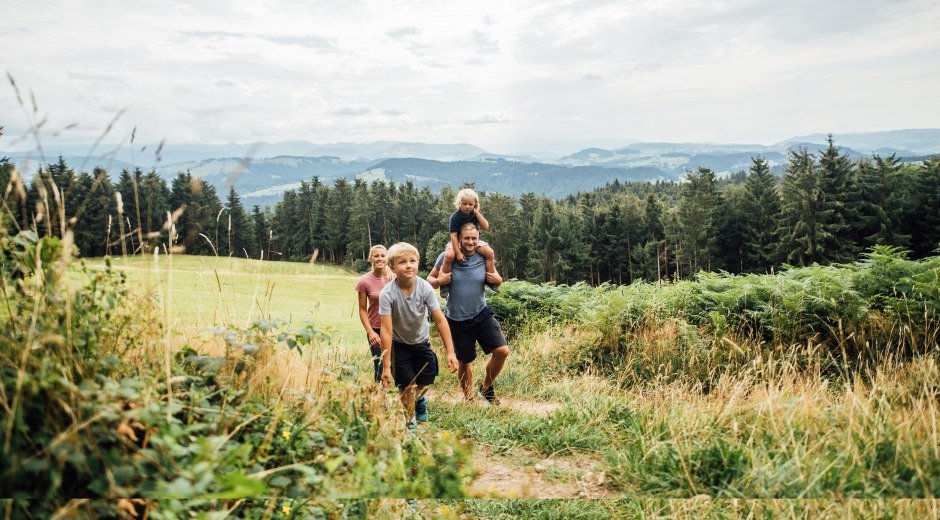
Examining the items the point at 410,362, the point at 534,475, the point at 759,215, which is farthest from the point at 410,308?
the point at 759,215

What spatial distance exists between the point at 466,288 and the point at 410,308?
5.04ft

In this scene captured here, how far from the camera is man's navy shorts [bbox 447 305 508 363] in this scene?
6379mm

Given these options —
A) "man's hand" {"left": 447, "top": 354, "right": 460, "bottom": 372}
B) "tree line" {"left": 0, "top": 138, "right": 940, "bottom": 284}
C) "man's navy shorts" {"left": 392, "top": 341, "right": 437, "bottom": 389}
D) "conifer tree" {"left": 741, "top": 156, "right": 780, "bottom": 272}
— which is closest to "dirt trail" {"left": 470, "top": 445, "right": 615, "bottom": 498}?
"man's hand" {"left": 447, "top": 354, "right": 460, "bottom": 372}

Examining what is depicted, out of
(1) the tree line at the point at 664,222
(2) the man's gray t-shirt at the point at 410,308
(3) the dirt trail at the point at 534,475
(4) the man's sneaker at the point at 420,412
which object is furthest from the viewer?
(1) the tree line at the point at 664,222

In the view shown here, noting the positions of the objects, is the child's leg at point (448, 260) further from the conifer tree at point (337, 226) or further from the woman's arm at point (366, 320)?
the conifer tree at point (337, 226)

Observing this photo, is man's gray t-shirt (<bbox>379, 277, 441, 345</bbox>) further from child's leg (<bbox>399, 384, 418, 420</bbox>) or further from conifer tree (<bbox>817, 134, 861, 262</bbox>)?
conifer tree (<bbox>817, 134, 861, 262</bbox>)

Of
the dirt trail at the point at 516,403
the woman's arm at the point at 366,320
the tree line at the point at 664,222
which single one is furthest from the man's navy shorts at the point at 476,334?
the tree line at the point at 664,222

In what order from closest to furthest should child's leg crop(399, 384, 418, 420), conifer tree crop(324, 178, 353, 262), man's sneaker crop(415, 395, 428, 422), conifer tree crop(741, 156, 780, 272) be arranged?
child's leg crop(399, 384, 418, 420) < man's sneaker crop(415, 395, 428, 422) < conifer tree crop(741, 156, 780, 272) < conifer tree crop(324, 178, 353, 262)

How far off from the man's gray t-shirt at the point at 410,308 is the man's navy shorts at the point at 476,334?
134 cm

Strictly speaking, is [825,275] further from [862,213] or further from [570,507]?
[862,213]

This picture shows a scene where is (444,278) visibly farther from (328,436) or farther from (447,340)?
(328,436)

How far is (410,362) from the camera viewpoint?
5.19 m

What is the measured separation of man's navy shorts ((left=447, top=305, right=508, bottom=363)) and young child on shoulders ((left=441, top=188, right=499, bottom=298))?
1.29 ft

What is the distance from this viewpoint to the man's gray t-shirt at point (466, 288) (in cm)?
643
